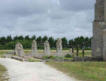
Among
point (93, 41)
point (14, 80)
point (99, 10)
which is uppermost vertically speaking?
point (99, 10)

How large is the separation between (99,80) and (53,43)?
91.2m

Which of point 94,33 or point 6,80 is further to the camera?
point 94,33

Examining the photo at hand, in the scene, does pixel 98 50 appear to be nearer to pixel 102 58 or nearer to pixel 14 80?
pixel 102 58

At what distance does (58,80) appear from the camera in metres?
11.9

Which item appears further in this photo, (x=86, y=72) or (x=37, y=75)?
(x=86, y=72)

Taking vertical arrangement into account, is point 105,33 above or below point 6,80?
above

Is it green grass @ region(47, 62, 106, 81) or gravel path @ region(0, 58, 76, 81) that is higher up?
green grass @ region(47, 62, 106, 81)

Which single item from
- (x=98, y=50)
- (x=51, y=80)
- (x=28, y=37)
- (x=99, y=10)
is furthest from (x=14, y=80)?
(x=28, y=37)

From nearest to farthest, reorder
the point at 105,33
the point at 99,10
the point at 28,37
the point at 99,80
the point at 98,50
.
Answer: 1. the point at 99,80
2. the point at 105,33
3. the point at 98,50
4. the point at 99,10
5. the point at 28,37

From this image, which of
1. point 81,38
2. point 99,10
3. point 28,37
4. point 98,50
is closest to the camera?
point 98,50

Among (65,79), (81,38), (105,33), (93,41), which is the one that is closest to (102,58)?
(105,33)

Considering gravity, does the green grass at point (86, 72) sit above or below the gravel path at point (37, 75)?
above

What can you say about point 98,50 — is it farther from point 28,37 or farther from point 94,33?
point 28,37

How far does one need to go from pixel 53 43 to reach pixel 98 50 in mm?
67915
